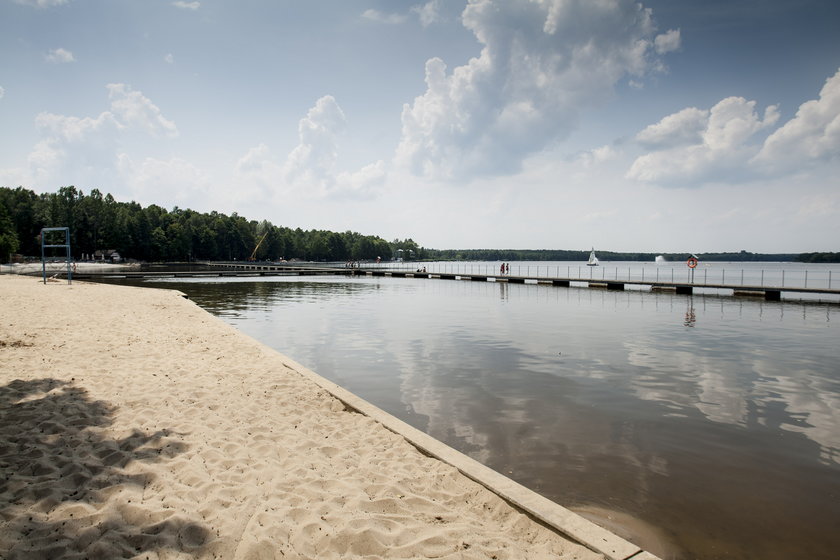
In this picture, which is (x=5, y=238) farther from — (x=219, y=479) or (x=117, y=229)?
(x=219, y=479)

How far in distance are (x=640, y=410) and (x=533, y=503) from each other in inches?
227

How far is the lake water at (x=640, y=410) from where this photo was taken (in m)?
5.77

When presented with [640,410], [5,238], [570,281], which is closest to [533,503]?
[640,410]

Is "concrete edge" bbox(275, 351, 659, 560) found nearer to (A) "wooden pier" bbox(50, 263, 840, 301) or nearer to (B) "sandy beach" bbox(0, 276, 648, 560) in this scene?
(B) "sandy beach" bbox(0, 276, 648, 560)

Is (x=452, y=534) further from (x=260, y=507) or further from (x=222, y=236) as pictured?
(x=222, y=236)

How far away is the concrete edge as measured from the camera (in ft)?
13.8

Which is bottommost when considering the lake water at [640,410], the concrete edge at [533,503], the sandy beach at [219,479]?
the lake water at [640,410]

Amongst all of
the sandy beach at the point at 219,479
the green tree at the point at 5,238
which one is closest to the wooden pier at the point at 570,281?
the green tree at the point at 5,238

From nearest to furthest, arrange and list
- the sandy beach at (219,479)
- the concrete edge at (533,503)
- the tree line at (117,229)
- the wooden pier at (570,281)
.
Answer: the sandy beach at (219,479)
the concrete edge at (533,503)
the wooden pier at (570,281)
the tree line at (117,229)

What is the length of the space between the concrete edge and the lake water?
0.96 metres

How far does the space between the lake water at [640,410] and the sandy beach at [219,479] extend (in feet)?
5.65

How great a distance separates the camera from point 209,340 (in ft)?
46.2

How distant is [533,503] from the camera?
4.97 m

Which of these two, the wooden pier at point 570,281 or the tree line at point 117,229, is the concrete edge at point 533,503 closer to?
the wooden pier at point 570,281
